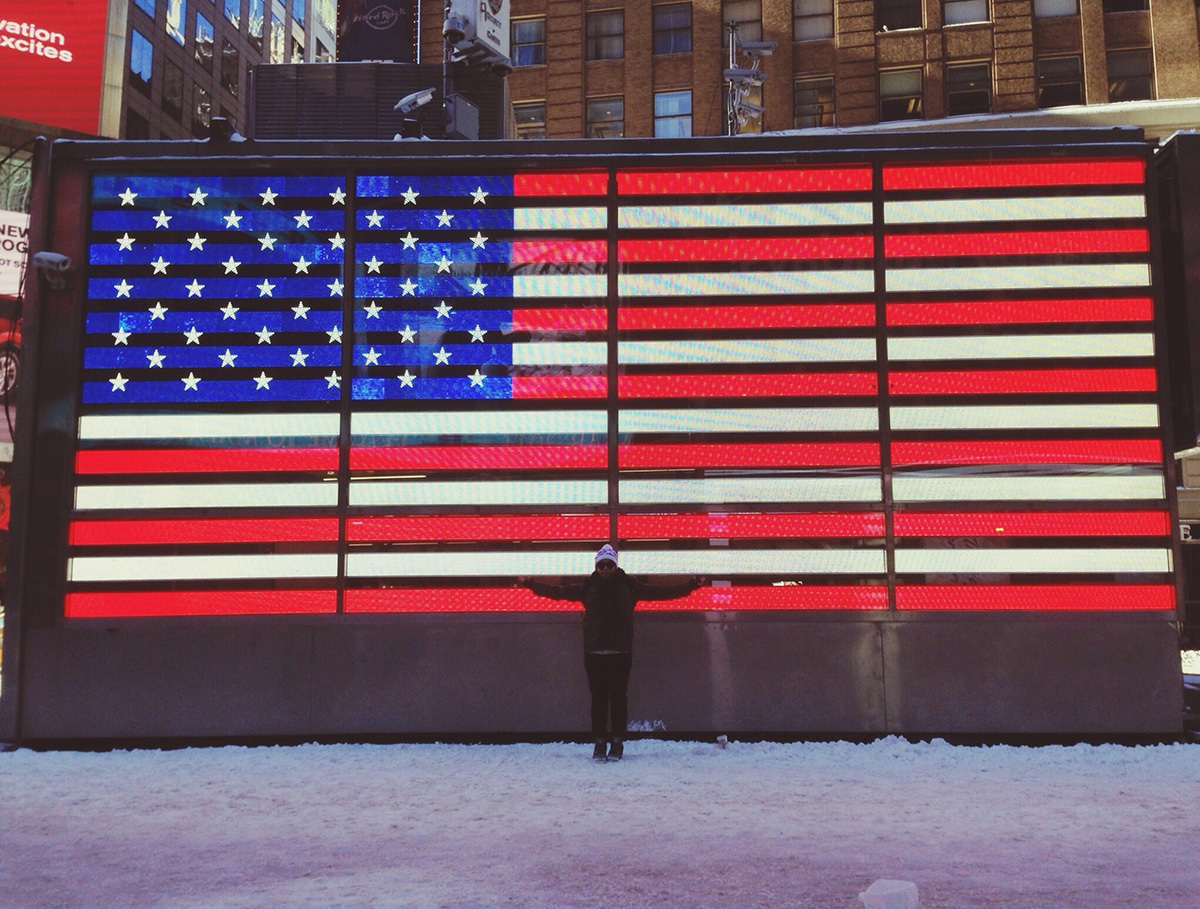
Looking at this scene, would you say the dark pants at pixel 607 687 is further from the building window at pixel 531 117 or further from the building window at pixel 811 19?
the building window at pixel 811 19

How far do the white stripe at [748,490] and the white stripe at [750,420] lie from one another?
501 mm

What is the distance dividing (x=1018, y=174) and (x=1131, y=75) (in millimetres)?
25635

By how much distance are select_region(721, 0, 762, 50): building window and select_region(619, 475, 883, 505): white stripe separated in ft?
92.6

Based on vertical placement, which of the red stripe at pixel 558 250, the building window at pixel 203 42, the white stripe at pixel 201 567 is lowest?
the white stripe at pixel 201 567

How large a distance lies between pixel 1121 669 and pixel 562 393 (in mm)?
5951

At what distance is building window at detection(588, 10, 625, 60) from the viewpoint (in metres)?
35.4

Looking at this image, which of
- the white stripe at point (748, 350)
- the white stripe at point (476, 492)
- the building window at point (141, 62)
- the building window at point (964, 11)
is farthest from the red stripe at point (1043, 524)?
the building window at point (141, 62)

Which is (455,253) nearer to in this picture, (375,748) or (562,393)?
(562,393)

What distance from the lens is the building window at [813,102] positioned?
110 feet

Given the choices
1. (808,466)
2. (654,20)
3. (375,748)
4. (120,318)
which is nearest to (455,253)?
(120,318)

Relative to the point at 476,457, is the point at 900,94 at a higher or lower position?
higher

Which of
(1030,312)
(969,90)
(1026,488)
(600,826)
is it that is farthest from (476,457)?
(969,90)

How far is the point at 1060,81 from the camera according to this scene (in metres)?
31.7

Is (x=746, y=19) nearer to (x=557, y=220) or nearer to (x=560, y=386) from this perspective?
(x=557, y=220)
